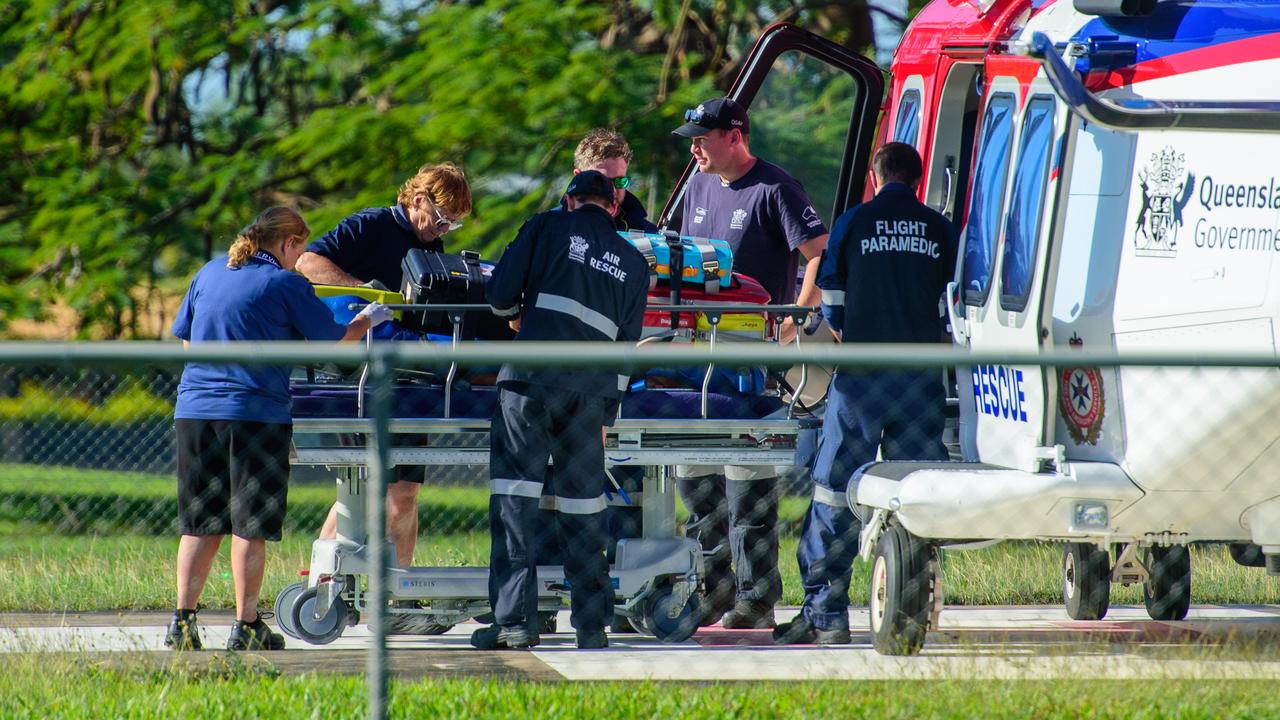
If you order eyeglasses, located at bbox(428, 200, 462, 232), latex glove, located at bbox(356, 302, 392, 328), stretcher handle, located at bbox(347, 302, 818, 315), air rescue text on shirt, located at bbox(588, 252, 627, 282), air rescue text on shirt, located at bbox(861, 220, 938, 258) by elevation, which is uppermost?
eyeglasses, located at bbox(428, 200, 462, 232)

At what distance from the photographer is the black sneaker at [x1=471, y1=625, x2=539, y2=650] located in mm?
6246

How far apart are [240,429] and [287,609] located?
777 mm

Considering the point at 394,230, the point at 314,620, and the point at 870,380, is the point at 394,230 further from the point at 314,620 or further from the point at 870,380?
the point at 870,380

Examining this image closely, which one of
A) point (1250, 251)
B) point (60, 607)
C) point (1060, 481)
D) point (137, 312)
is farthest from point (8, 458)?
point (1250, 251)

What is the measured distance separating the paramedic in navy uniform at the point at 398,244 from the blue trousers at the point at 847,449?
177cm

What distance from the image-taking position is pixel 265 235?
245 inches

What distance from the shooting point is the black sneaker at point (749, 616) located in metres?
7.13

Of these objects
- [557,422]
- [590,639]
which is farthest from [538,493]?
[590,639]

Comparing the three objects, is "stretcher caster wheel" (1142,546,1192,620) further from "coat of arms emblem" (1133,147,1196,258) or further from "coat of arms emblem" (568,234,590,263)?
"coat of arms emblem" (568,234,590,263)

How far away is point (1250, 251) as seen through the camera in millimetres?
5484

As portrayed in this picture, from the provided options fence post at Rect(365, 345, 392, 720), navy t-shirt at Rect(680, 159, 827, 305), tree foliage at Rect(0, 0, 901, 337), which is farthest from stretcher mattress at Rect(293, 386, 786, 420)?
tree foliage at Rect(0, 0, 901, 337)

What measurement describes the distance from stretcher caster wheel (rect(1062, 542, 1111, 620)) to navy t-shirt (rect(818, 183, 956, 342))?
1.68 meters

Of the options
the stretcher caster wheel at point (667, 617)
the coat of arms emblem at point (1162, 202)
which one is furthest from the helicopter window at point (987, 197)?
the stretcher caster wheel at point (667, 617)

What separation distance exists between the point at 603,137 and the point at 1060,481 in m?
2.61
